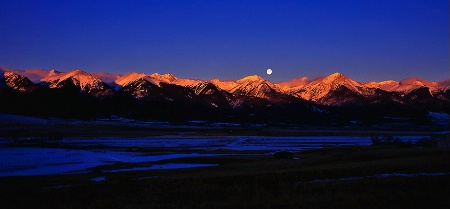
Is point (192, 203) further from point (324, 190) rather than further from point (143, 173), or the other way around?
point (143, 173)

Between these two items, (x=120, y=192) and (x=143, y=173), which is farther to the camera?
(x=143, y=173)

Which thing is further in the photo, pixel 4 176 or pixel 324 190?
pixel 4 176

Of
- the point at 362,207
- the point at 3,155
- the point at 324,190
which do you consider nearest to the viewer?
the point at 362,207

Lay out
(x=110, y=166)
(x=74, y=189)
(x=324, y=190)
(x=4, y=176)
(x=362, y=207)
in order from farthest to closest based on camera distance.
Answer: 1. (x=110, y=166)
2. (x=4, y=176)
3. (x=74, y=189)
4. (x=324, y=190)
5. (x=362, y=207)

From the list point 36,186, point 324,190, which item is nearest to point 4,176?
point 36,186

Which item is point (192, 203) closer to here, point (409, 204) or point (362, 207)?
point (362, 207)

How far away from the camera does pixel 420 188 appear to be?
2303 cm

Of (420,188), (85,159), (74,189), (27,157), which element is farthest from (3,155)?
(420,188)

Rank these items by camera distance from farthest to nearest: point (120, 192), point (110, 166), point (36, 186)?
1. point (110, 166)
2. point (36, 186)
3. point (120, 192)

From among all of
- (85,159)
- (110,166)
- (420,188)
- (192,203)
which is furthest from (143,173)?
(420,188)

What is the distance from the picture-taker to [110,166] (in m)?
50.9

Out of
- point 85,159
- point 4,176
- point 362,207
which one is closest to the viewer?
point 362,207

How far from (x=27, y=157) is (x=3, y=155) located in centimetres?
407

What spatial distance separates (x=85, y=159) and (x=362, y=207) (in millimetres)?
43289
